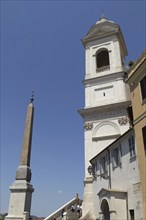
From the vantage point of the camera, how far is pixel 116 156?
1916cm

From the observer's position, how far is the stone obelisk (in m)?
23.2

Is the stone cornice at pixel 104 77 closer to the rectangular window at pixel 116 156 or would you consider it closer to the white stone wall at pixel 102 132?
the white stone wall at pixel 102 132

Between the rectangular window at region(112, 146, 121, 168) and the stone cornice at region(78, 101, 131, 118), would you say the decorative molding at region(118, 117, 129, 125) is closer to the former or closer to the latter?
the stone cornice at region(78, 101, 131, 118)

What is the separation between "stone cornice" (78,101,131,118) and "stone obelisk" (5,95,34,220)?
29.6 feet

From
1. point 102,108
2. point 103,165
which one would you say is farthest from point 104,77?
point 103,165

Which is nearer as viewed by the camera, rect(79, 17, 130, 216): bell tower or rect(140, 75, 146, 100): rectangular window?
rect(140, 75, 146, 100): rectangular window

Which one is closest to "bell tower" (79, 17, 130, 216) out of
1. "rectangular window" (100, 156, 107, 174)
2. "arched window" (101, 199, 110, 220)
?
"arched window" (101, 199, 110, 220)

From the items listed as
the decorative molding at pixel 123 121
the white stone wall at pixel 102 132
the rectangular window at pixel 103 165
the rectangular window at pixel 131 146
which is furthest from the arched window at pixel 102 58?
the rectangular window at pixel 131 146

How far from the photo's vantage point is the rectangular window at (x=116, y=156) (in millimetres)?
18578

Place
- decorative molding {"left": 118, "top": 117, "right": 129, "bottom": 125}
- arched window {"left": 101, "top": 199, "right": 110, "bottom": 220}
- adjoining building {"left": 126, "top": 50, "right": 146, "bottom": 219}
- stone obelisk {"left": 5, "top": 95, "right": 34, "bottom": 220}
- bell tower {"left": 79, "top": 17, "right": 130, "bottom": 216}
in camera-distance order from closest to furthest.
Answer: adjoining building {"left": 126, "top": 50, "right": 146, "bottom": 219}, arched window {"left": 101, "top": 199, "right": 110, "bottom": 220}, stone obelisk {"left": 5, "top": 95, "right": 34, "bottom": 220}, bell tower {"left": 79, "top": 17, "right": 130, "bottom": 216}, decorative molding {"left": 118, "top": 117, "right": 129, "bottom": 125}

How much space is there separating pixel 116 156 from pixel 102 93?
15.9m

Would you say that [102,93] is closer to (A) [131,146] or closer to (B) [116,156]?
(B) [116,156]

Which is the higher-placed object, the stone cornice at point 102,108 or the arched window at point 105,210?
the stone cornice at point 102,108

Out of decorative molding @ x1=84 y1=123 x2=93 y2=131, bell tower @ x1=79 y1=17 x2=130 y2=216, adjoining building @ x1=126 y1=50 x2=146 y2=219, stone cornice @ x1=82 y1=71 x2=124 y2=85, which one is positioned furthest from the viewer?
stone cornice @ x1=82 y1=71 x2=124 y2=85
